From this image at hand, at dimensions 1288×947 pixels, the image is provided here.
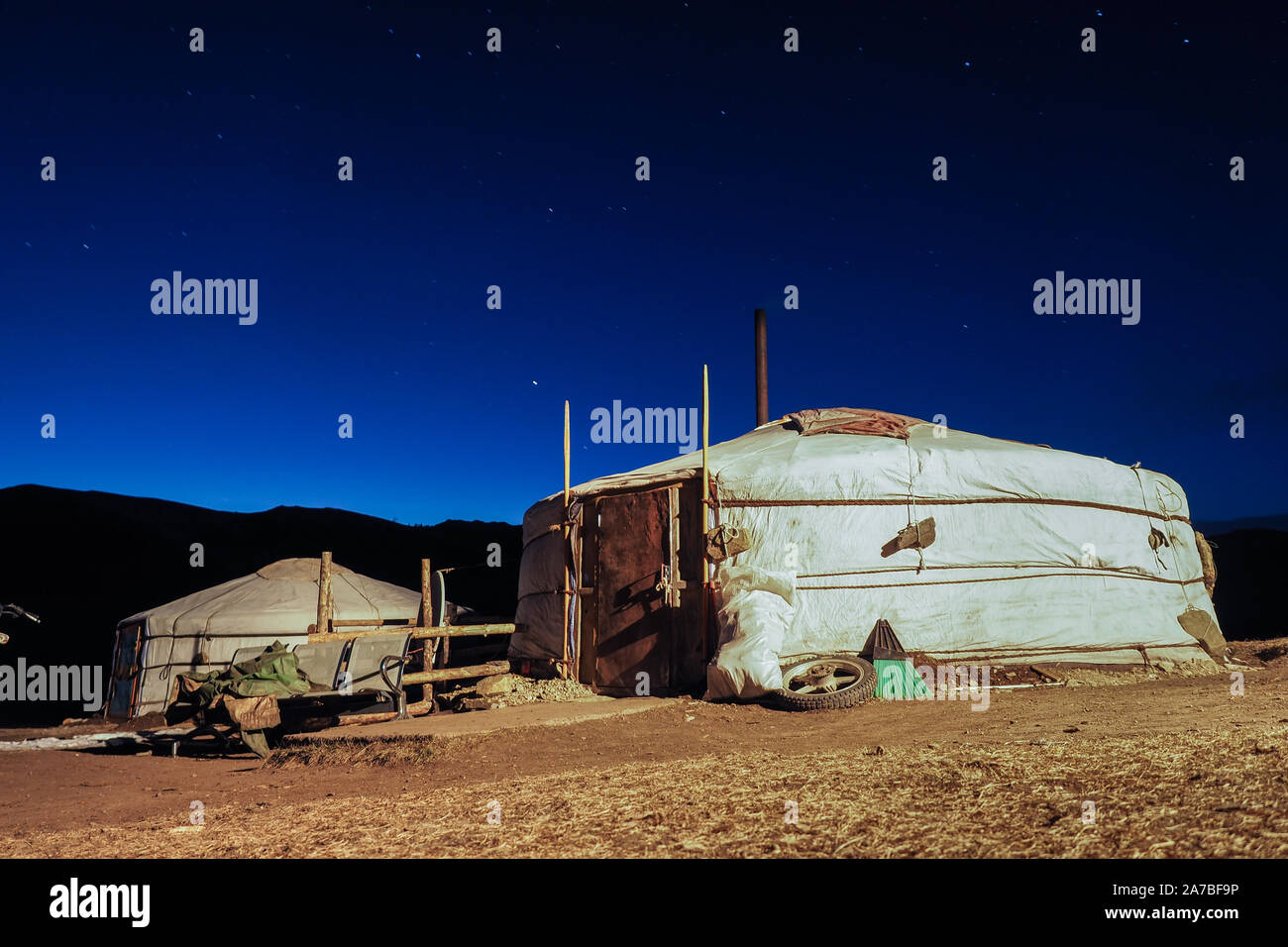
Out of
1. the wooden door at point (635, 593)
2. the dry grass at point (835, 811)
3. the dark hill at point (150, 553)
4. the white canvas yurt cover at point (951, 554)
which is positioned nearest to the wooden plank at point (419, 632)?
the white canvas yurt cover at point (951, 554)

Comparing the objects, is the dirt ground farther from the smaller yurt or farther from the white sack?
the smaller yurt

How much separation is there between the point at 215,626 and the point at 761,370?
357 inches

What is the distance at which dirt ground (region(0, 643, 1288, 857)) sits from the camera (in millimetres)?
2672

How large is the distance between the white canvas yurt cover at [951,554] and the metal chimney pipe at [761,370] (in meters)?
4.16

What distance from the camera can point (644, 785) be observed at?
3.92 metres

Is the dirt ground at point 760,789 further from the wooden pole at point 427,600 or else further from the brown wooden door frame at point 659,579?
the wooden pole at point 427,600

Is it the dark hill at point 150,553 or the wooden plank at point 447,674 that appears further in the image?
the dark hill at point 150,553

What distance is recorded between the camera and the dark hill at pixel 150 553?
24797 millimetres

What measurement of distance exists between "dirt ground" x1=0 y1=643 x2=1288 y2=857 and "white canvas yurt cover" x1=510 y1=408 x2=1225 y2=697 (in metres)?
1.22

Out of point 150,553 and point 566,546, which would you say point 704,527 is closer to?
point 566,546

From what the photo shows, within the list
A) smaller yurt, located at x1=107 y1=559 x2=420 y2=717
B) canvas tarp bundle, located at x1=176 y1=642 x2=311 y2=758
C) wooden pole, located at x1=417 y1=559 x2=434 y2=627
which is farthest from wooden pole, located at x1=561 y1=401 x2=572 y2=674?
smaller yurt, located at x1=107 y1=559 x2=420 y2=717
